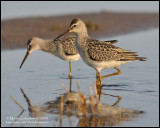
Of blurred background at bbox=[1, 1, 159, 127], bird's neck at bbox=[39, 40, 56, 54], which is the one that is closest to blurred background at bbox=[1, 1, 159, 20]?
blurred background at bbox=[1, 1, 159, 127]

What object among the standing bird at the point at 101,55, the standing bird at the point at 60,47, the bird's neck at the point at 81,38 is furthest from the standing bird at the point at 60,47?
the standing bird at the point at 101,55

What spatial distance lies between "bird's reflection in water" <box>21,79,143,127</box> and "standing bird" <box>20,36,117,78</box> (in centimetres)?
302

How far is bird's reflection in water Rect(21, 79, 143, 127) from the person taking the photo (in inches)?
366

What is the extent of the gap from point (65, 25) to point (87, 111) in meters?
11.3

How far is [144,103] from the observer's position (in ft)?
34.8

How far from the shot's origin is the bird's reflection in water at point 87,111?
930 centimetres

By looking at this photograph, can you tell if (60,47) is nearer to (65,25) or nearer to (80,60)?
(80,60)

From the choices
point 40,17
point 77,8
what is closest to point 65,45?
point 40,17

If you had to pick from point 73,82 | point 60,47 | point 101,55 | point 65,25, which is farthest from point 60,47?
point 65,25

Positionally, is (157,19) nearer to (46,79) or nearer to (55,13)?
(55,13)

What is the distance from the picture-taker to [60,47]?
1394 cm

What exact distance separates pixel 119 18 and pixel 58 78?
10703 millimetres

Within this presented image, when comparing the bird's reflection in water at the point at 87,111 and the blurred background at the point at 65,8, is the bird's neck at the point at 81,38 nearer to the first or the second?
the bird's reflection in water at the point at 87,111

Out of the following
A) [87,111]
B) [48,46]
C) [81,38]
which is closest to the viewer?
[87,111]
